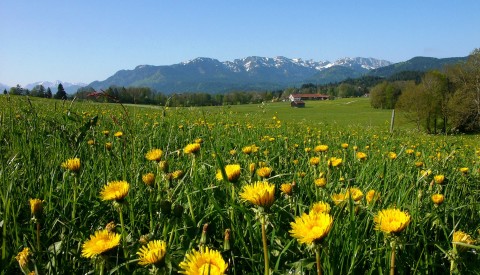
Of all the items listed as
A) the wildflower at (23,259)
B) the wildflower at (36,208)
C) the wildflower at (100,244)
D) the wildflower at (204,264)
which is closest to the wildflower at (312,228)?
the wildflower at (204,264)

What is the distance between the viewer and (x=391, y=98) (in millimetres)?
82125

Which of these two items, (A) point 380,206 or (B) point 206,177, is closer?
(A) point 380,206

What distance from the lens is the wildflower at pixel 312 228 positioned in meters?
0.84

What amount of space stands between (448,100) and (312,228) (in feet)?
139

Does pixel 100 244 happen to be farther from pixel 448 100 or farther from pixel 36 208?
pixel 448 100

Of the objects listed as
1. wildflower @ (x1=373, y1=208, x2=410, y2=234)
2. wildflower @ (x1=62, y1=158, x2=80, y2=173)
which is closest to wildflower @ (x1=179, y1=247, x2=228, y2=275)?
wildflower @ (x1=373, y1=208, x2=410, y2=234)

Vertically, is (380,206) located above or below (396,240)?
below

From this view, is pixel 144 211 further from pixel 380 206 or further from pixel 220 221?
pixel 380 206

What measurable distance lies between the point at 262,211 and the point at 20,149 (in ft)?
6.56

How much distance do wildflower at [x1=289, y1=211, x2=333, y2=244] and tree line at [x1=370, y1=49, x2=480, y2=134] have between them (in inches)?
1380

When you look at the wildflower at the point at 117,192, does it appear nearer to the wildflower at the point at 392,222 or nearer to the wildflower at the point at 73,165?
the wildflower at the point at 73,165

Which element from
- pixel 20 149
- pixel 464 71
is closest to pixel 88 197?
pixel 20 149

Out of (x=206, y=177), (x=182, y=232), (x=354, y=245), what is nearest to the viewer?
(x=354, y=245)

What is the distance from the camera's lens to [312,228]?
0.88 meters
